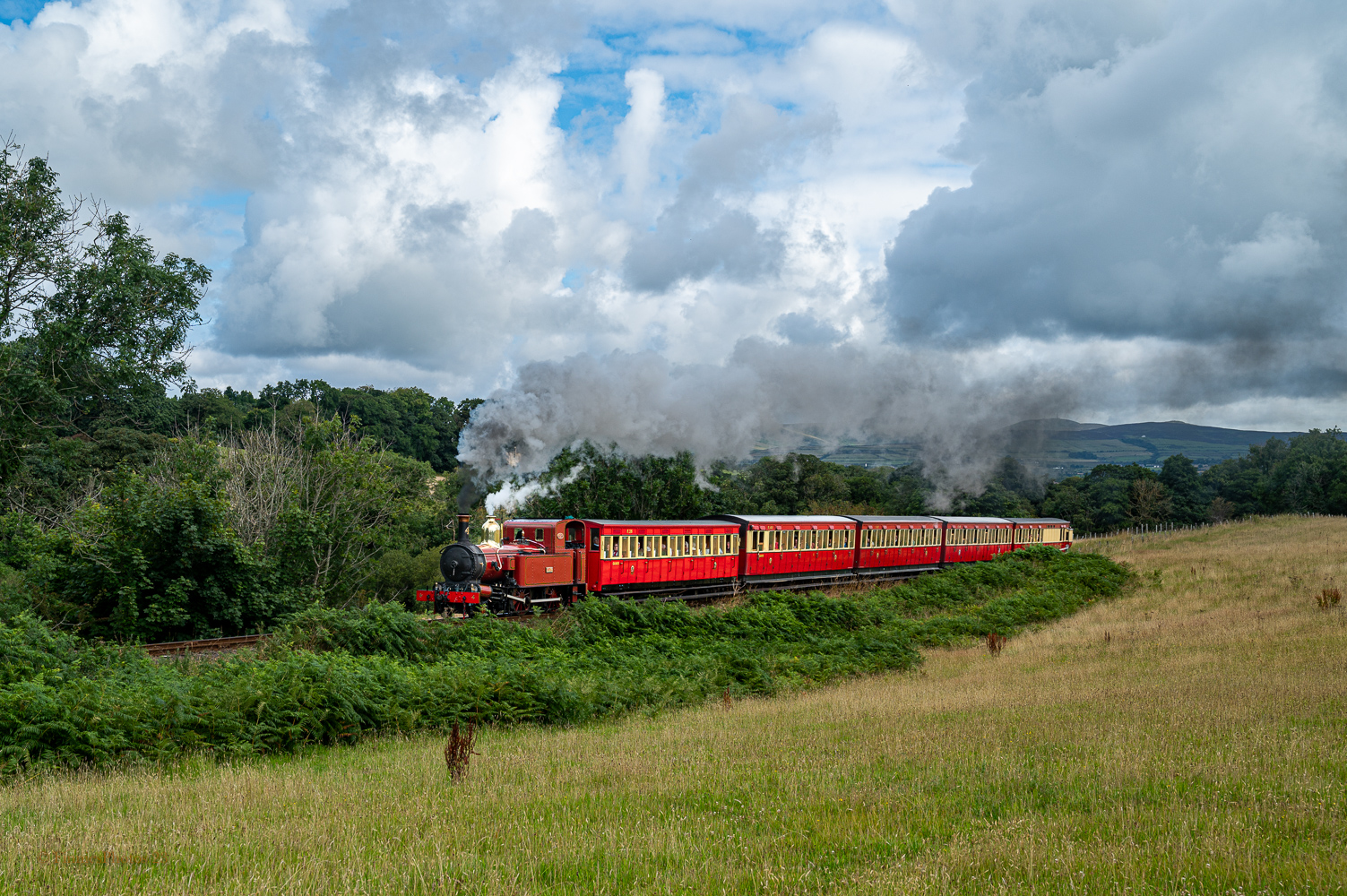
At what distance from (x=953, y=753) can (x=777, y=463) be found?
65.6 meters

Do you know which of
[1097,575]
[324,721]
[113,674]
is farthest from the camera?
[1097,575]

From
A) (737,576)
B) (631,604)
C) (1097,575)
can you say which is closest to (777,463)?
(1097,575)

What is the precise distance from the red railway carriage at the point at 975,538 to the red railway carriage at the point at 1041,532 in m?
0.75

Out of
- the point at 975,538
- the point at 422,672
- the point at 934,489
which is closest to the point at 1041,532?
the point at 975,538

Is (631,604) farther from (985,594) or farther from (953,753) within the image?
(985,594)

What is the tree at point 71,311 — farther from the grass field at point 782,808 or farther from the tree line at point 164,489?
the grass field at point 782,808

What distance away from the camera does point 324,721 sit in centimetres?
1223

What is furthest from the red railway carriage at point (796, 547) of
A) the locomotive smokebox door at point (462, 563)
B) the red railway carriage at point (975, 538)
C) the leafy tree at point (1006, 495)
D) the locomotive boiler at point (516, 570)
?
the leafy tree at point (1006, 495)

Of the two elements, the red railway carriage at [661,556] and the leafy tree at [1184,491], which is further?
the leafy tree at [1184,491]

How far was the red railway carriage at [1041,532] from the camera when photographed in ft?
145

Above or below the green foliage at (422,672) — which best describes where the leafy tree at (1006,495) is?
above

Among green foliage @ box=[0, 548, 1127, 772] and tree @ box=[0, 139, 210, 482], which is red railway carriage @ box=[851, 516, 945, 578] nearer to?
green foliage @ box=[0, 548, 1127, 772]

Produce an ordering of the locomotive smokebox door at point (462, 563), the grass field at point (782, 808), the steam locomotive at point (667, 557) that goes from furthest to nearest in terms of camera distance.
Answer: the steam locomotive at point (667, 557) → the locomotive smokebox door at point (462, 563) → the grass field at point (782, 808)

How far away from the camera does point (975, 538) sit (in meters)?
41.3
